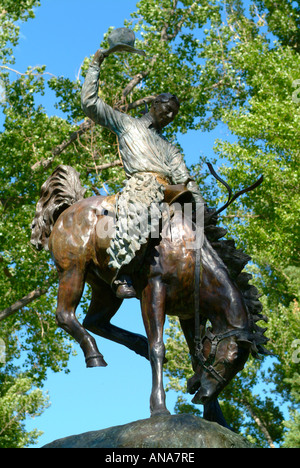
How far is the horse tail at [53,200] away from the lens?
7.66 m

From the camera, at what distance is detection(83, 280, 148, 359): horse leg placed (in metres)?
7.40

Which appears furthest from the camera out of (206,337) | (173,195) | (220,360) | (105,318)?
(105,318)

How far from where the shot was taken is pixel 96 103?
24.5 feet

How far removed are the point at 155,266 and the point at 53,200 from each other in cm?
156

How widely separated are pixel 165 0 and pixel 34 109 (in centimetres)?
515

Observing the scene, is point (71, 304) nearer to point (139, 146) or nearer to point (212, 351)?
point (212, 351)

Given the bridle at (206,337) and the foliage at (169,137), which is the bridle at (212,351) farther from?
the foliage at (169,137)

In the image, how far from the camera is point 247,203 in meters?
19.3

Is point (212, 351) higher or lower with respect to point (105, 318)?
lower

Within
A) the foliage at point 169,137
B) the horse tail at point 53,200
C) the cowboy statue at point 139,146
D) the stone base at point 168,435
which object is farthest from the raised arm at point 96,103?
the foliage at point 169,137

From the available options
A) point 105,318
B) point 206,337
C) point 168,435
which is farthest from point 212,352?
point 105,318

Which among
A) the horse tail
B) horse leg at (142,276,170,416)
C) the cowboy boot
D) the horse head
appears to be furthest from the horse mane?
the horse tail

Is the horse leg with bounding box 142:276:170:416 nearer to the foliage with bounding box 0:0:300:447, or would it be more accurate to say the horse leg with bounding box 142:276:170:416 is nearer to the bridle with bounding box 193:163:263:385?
the bridle with bounding box 193:163:263:385

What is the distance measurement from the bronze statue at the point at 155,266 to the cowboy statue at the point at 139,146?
0.4 inches
